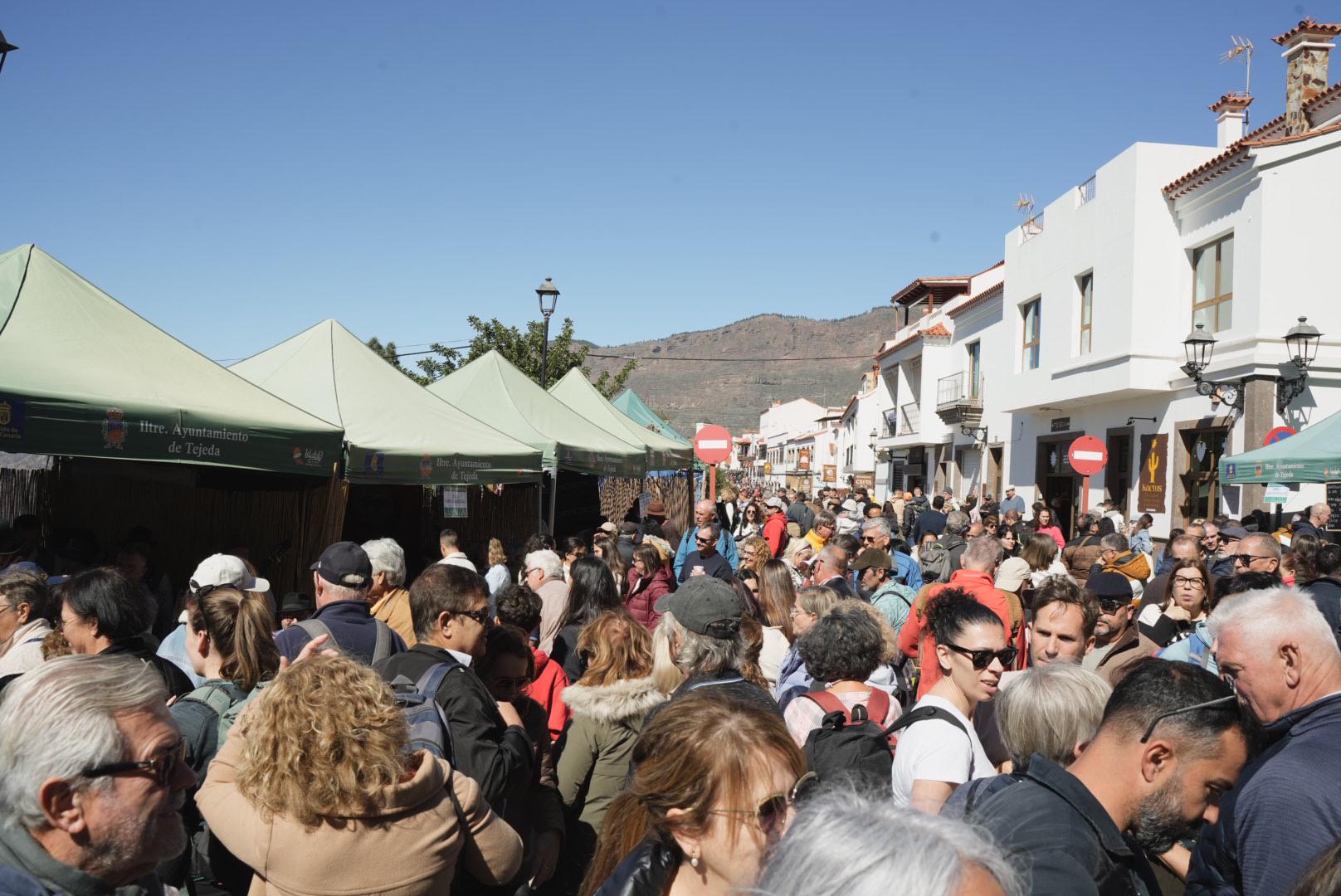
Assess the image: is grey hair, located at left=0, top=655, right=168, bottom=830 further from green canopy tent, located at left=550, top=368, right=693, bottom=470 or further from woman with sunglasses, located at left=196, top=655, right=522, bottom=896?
green canopy tent, located at left=550, top=368, right=693, bottom=470

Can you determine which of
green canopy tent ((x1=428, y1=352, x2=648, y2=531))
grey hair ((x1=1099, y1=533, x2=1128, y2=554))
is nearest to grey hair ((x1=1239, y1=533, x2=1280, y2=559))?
grey hair ((x1=1099, y1=533, x2=1128, y2=554))

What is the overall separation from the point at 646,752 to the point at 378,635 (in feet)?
8.48

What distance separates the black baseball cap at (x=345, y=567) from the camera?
4582 millimetres

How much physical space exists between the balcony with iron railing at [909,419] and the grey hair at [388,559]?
30.8 m

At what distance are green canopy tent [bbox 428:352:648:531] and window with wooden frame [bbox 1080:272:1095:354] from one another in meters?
11.8

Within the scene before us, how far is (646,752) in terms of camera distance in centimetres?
224

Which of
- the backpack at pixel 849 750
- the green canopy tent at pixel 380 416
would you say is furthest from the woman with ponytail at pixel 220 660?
the green canopy tent at pixel 380 416

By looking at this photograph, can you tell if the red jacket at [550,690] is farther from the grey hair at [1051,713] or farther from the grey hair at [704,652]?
the grey hair at [1051,713]

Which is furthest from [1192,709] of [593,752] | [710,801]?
[593,752]

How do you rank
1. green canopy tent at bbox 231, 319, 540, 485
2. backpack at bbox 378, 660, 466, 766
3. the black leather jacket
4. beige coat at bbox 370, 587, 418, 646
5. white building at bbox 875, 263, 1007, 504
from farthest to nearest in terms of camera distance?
1. white building at bbox 875, 263, 1007, 504
2. green canopy tent at bbox 231, 319, 540, 485
3. beige coat at bbox 370, 587, 418, 646
4. backpack at bbox 378, 660, 466, 766
5. the black leather jacket

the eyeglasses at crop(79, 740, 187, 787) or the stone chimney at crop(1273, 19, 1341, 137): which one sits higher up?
the stone chimney at crop(1273, 19, 1341, 137)

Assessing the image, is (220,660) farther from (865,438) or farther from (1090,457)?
(865,438)

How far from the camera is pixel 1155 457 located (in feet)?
64.1

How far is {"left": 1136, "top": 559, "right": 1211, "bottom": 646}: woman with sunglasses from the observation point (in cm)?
585
